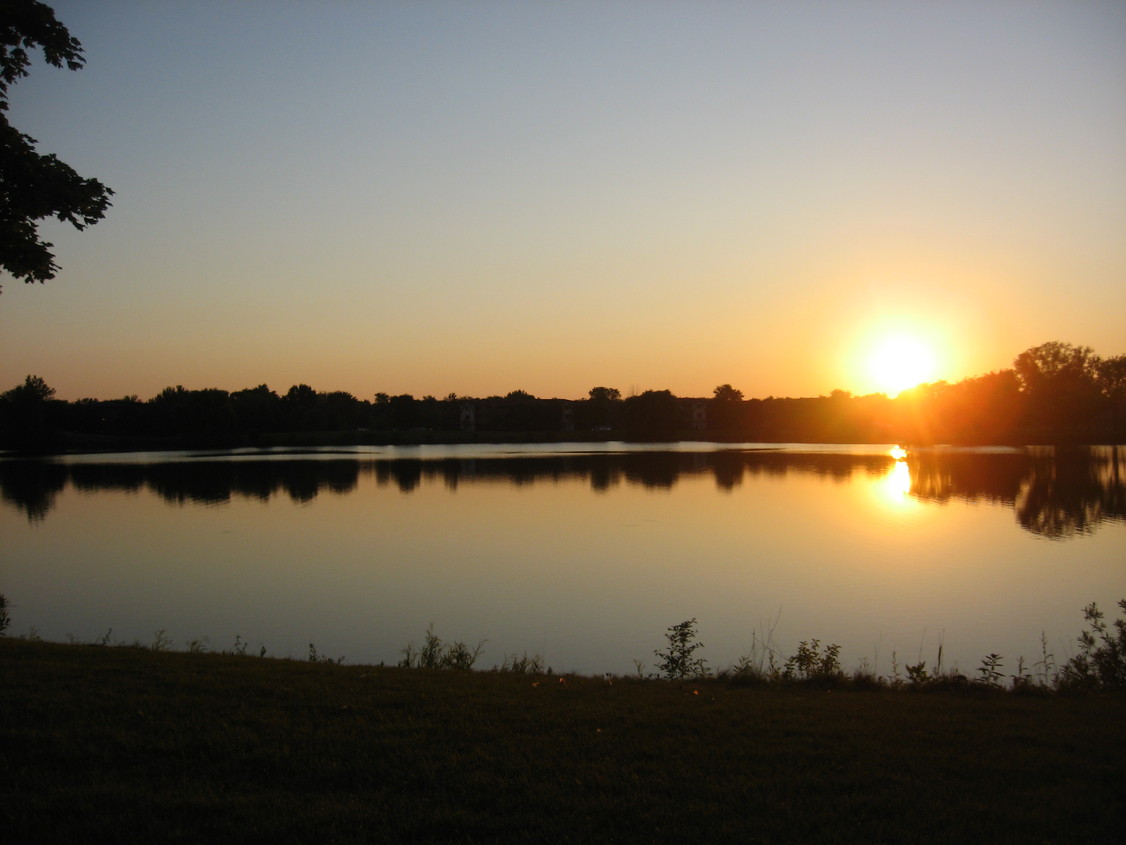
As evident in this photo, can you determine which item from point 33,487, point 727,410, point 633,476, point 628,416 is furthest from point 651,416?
point 33,487

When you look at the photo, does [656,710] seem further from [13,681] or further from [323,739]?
[13,681]

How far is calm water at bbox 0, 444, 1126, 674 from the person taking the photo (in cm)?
1211

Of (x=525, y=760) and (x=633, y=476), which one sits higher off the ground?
(x=525, y=760)

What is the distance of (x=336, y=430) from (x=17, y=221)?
103631 millimetres

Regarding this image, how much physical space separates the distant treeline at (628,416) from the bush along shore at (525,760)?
82971 mm

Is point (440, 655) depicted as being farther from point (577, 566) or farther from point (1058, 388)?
point (1058, 388)

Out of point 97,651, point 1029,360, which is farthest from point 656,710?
point 1029,360

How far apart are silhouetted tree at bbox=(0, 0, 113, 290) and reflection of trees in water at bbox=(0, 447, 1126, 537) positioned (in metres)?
22.8

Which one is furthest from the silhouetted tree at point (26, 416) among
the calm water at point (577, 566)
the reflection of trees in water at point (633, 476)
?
the calm water at point (577, 566)

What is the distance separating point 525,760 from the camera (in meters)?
5.09

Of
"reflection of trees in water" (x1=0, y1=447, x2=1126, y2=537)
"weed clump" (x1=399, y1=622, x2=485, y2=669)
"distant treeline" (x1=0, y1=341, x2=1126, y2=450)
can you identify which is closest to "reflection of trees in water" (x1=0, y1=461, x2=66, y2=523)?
"reflection of trees in water" (x1=0, y1=447, x2=1126, y2=537)

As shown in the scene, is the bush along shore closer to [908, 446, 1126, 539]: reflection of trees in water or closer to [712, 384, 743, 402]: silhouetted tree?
[908, 446, 1126, 539]: reflection of trees in water

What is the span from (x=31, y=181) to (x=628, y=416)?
101 metres

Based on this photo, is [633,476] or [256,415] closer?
[633,476]
